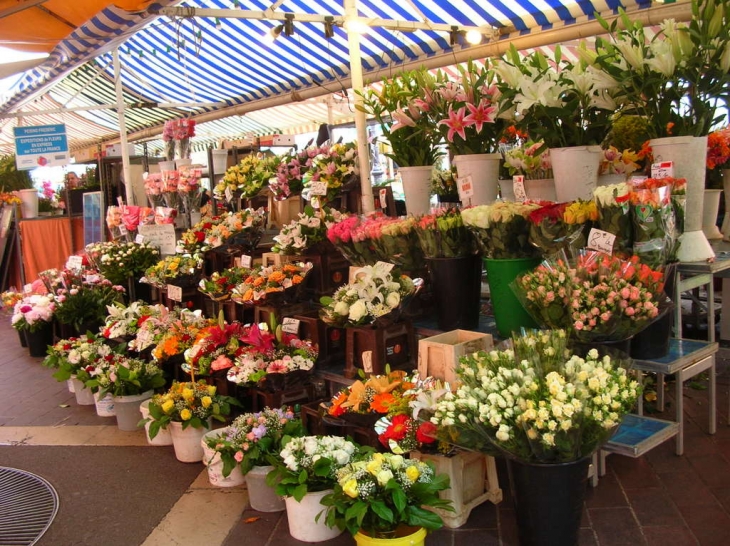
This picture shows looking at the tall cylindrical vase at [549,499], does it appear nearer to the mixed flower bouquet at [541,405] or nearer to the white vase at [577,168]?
the mixed flower bouquet at [541,405]

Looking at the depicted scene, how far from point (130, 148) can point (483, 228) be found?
6528 millimetres

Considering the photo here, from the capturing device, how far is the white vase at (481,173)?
12.1ft

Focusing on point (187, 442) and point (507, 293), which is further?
point (187, 442)

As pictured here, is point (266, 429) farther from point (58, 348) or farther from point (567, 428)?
point (58, 348)

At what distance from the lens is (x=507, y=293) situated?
3217mm

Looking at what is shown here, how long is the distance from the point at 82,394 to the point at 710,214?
4277mm

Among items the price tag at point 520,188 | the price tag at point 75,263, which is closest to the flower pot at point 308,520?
the price tag at point 520,188

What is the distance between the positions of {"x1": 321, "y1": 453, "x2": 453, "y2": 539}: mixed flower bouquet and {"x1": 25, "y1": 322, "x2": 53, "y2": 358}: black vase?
476 centimetres

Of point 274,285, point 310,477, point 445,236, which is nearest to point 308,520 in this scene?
point 310,477

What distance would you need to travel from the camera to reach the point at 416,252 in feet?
11.8

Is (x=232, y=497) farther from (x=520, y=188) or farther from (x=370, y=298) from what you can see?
(x=520, y=188)

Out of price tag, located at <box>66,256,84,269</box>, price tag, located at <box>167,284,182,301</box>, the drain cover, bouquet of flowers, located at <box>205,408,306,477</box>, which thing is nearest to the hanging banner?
price tag, located at <box>66,256,84,269</box>

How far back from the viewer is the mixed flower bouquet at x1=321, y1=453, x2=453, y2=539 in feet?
7.68

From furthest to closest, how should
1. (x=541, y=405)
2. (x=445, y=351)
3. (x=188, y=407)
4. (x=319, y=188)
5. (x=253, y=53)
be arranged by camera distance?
(x=253, y=53) < (x=319, y=188) < (x=188, y=407) < (x=445, y=351) < (x=541, y=405)
